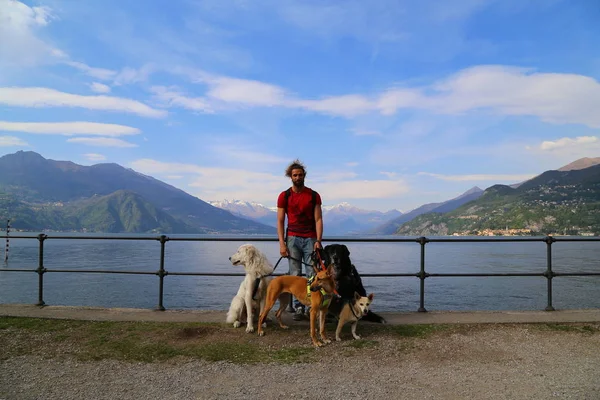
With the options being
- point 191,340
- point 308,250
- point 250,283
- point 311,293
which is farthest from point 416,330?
point 191,340

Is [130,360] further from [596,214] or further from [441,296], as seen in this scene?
[596,214]

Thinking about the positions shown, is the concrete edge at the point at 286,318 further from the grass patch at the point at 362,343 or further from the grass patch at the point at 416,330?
the grass patch at the point at 362,343

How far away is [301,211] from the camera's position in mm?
6328

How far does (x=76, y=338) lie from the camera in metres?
5.69

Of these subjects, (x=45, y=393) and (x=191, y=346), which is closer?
(x=45, y=393)

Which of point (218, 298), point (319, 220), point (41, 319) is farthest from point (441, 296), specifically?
point (41, 319)

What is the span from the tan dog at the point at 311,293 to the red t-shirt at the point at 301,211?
0.77 meters

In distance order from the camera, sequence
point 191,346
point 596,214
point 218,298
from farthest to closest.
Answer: point 596,214
point 218,298
point 191,346

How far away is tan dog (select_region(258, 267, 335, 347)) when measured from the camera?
18.1 feet

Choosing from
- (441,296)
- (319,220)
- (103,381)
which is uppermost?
(319,220)

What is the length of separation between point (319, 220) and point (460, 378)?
2.84m

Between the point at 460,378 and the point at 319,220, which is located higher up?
the point at 319,220

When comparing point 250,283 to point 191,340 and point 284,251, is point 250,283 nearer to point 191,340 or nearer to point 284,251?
point 284,251

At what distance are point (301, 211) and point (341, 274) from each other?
3.57 feet
